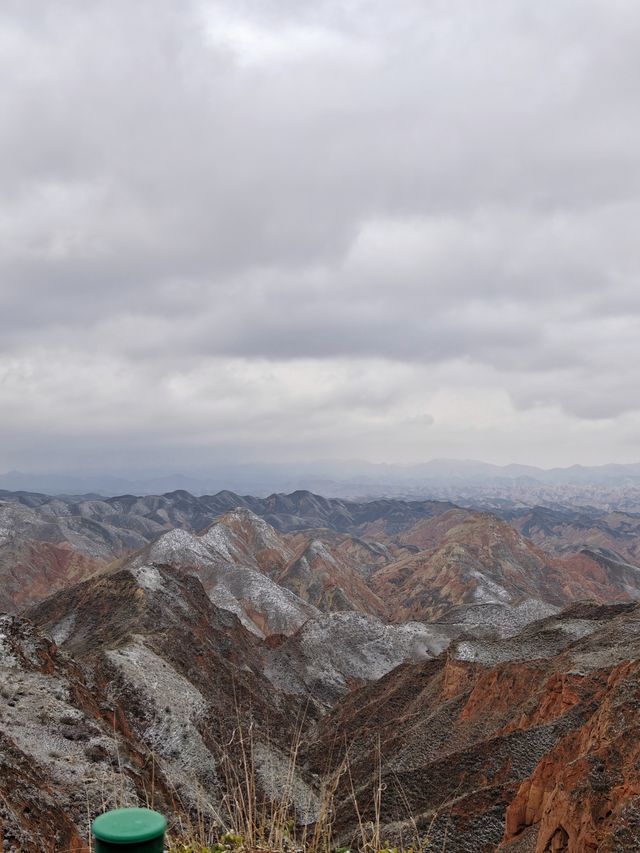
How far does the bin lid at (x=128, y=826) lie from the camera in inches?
140

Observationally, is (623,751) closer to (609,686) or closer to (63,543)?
(609,686)

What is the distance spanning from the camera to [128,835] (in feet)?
11.6

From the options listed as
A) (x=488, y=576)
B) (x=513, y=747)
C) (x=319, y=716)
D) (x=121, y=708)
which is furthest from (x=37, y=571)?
(x=513, y=747)

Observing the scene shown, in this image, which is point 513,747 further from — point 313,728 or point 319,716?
point 319,716

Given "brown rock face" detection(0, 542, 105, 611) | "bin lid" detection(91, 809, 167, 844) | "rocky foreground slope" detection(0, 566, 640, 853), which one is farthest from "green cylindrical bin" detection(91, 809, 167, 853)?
"brown rock face" detection(0, 542, 105, 611)

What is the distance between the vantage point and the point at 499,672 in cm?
3753

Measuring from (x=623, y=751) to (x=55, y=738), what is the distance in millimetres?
20131

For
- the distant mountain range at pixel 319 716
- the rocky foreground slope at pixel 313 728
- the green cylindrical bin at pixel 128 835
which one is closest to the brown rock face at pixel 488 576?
the distant mountain range at pixel 319 716

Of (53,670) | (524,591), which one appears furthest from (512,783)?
(524,591)

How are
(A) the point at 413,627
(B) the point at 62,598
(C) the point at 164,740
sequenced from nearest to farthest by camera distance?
(C) the point at 164,740 → (B) the point at 62,598 → (A) the point at 413,627

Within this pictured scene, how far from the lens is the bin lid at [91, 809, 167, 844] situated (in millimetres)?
3547

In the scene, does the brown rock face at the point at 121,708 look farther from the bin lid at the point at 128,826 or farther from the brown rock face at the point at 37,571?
the brown rock face at the point at 37,571

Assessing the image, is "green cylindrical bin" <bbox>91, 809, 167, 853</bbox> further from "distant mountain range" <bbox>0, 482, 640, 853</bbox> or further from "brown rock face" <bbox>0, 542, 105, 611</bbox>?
"brown rock face" <bbox>0, 542, 105, 611</bbox>

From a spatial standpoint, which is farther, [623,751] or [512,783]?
[512,783]
